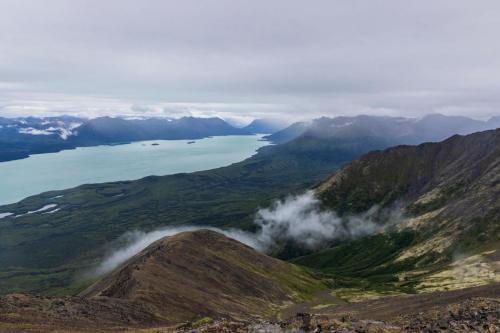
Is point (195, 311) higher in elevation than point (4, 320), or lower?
lower

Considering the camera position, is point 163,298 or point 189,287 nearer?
point 163,298

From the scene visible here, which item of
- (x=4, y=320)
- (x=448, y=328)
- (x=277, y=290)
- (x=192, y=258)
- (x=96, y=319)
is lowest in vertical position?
(x=277, y=290)

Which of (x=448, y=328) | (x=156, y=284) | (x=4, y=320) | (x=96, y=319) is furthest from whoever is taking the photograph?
(x=156, y=284)

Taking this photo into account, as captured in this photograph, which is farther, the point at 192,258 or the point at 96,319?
the point at 192,258

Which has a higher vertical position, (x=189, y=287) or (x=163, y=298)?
(x=163, y=298)

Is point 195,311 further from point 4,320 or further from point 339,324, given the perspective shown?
point 339,324

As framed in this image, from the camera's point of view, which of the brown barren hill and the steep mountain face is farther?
the brown barren hill

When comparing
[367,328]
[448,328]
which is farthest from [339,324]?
[448,328]

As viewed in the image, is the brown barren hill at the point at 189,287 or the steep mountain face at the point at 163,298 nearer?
the steep mountain face at the point at 163,298
